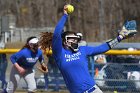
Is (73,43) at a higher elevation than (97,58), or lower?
higher

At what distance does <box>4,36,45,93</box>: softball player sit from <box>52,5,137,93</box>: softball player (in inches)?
181

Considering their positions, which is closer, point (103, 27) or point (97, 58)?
point (97, 58)

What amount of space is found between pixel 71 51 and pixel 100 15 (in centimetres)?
3461

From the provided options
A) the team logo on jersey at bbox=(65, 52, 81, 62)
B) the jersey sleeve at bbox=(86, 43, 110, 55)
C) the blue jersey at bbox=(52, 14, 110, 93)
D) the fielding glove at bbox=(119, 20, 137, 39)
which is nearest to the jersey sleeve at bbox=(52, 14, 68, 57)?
the blue jersey at bbox=(52, 14, 110, 93)

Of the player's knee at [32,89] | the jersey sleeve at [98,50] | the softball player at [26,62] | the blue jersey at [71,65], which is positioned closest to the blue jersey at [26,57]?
the softball player at [26,62]

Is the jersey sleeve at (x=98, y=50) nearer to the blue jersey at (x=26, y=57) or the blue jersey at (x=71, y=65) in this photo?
the blue jersey at (x=71, y=65)

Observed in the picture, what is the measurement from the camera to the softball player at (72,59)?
8086mm

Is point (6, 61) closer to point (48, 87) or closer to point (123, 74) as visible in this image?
point (48, 87)

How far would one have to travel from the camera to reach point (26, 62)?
13.0 meters

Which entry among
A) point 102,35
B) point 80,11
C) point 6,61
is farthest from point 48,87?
point 80,11

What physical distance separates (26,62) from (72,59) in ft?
16.3

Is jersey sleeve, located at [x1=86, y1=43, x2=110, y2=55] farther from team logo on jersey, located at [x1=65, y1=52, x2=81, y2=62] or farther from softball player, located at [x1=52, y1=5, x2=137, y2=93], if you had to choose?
team logo on jersey, located at [x1=65, y1=52, x2=81, y2=62]

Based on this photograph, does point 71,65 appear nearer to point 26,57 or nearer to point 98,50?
point 98,50

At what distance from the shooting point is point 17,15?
51344 millimetres
